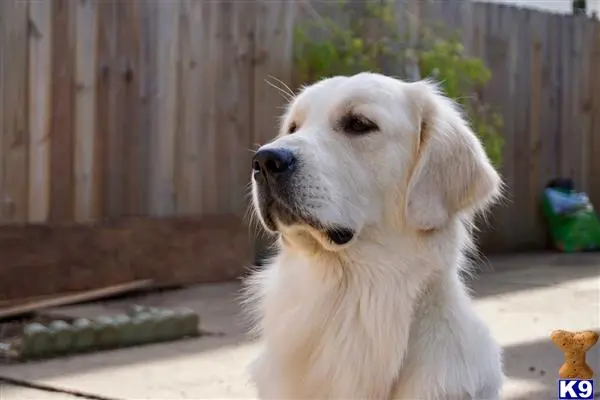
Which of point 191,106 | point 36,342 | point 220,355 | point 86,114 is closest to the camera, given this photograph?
point 36,342

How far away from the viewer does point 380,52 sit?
879 cm

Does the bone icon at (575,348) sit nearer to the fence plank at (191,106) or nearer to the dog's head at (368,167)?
the dog's head at (368,167)

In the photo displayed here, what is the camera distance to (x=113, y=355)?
5156 mm

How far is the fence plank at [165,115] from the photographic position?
7.45 meters

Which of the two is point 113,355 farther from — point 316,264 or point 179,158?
point 179,158

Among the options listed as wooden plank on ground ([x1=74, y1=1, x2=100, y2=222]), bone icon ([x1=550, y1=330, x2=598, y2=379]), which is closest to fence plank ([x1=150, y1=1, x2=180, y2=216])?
wooden plank on ground ([x1=74, y1=1, x2=100, y2=222])

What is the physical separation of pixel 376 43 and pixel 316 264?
5.74 metres

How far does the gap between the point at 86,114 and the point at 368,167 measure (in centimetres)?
412

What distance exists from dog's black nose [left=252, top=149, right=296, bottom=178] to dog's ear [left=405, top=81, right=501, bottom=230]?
46cm

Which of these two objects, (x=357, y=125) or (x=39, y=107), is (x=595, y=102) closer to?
(x=39, y=107)

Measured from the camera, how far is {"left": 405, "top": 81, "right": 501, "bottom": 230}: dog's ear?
10.6ft

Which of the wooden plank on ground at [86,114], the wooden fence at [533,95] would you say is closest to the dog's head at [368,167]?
the wooden plank on ground at [86,114]

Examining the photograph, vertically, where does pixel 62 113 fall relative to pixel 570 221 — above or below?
above

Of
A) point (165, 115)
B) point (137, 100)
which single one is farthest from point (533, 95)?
point (137, 100)
